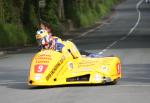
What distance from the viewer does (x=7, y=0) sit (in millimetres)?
43156

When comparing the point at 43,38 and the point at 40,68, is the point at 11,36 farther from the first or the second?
the point at 40,68

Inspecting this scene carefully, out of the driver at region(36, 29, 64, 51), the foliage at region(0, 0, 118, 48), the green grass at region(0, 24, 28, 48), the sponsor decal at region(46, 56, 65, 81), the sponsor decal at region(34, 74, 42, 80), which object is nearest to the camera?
the sponsor decal at region(34, 74, 42, 80)

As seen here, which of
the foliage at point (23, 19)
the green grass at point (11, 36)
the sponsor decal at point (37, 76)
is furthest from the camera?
the foliage at point (23, 19)

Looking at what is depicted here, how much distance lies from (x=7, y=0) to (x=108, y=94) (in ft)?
94.7

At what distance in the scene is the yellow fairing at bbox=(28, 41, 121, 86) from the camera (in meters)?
16.3

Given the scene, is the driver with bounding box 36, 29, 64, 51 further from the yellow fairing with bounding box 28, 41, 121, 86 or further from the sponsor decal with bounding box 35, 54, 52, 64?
the sponsor decal with bounding box 35, 54, 52, 64

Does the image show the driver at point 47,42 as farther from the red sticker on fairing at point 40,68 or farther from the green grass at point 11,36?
the green grass at point 11,36

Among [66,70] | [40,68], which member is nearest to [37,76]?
[40,68]

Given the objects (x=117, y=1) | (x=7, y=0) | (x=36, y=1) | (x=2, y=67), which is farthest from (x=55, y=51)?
(x=117, y=1)

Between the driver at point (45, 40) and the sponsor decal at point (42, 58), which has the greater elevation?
the driver at point (45, 40)

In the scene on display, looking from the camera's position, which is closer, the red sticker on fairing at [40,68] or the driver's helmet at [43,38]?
the red sticker on fairing at [40,68]

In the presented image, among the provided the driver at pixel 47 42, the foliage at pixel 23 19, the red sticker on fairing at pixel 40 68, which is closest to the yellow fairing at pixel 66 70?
the red sticker on fairing at pixel 40 68

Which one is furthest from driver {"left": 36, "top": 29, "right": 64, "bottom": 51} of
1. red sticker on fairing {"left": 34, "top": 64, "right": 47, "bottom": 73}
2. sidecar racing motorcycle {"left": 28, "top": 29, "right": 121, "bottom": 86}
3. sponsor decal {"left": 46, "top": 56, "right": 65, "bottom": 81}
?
red sticker on fairing {"left": 34, "top": 64, "right": 47, "bottom": 73}

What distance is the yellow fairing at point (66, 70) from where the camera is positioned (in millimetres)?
16344
